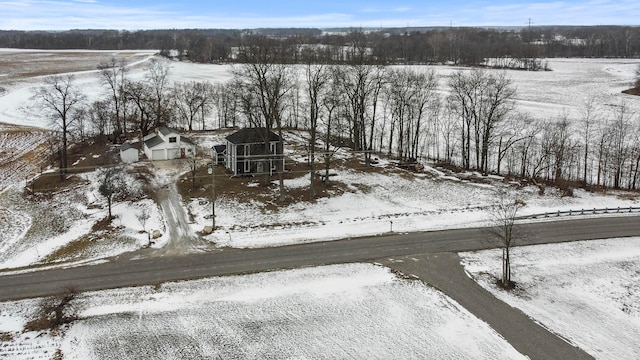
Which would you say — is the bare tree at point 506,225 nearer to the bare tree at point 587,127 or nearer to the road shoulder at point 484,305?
the road shoulder at point 484,305

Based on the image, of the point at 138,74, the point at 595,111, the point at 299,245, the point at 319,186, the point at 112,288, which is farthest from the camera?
the point at 138,74

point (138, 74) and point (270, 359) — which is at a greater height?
point (138, 74)

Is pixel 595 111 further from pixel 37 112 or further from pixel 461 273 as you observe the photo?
→ pixel 37 112

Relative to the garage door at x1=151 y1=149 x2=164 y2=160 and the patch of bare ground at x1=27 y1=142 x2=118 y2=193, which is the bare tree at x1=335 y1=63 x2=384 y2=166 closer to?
the garage door at x1=151 y1=149 x2=164 y2=160

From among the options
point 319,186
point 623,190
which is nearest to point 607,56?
point 623,190

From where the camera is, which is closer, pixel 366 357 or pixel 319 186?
pixel 366 357

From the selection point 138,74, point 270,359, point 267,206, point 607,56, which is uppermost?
point 607,56

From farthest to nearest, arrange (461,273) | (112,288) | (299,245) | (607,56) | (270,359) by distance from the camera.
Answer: (607,56) → (299,245) → (461,273) → (112,288) → (270,359)
